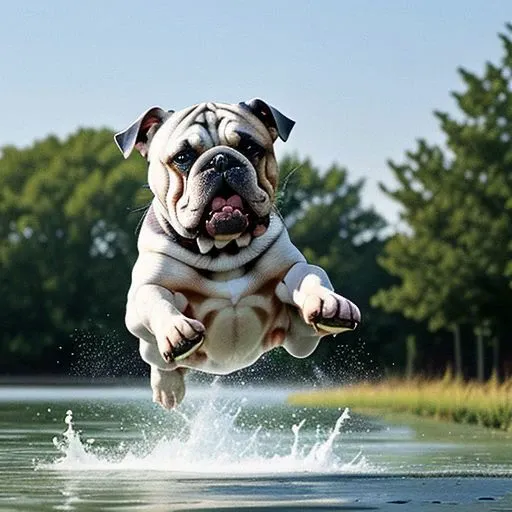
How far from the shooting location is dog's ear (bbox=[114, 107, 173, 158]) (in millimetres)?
9172

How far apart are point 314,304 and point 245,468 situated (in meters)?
9.51

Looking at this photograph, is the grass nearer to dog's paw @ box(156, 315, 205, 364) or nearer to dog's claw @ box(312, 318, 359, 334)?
dog's claw @ box(312, 318, 359, 334)

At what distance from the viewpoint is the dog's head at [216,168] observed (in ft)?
28.4

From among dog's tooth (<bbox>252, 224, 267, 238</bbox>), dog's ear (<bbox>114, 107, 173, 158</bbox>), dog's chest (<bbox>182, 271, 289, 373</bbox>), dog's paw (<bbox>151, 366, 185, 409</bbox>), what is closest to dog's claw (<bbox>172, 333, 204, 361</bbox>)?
dog's chest (<bbox>182, 271, 289, 373</bbox>)

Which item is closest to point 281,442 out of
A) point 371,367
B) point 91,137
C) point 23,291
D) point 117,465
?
point 117,465

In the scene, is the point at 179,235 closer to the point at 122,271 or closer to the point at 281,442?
the point at 281,442

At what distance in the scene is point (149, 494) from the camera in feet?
46.3

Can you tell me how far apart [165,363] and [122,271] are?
68.8 m

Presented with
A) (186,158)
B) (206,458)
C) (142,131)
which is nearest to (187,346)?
(186,158)

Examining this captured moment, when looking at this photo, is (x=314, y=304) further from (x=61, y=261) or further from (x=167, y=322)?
(x=61, y=261)

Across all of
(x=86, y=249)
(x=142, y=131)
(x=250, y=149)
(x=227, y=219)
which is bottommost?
(x=227, y=219)

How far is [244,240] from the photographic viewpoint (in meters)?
8.76

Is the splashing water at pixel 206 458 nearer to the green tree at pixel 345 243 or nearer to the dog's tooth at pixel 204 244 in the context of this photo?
the dog's tooth at pixel 204 244

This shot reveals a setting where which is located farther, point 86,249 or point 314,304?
point 86,249
